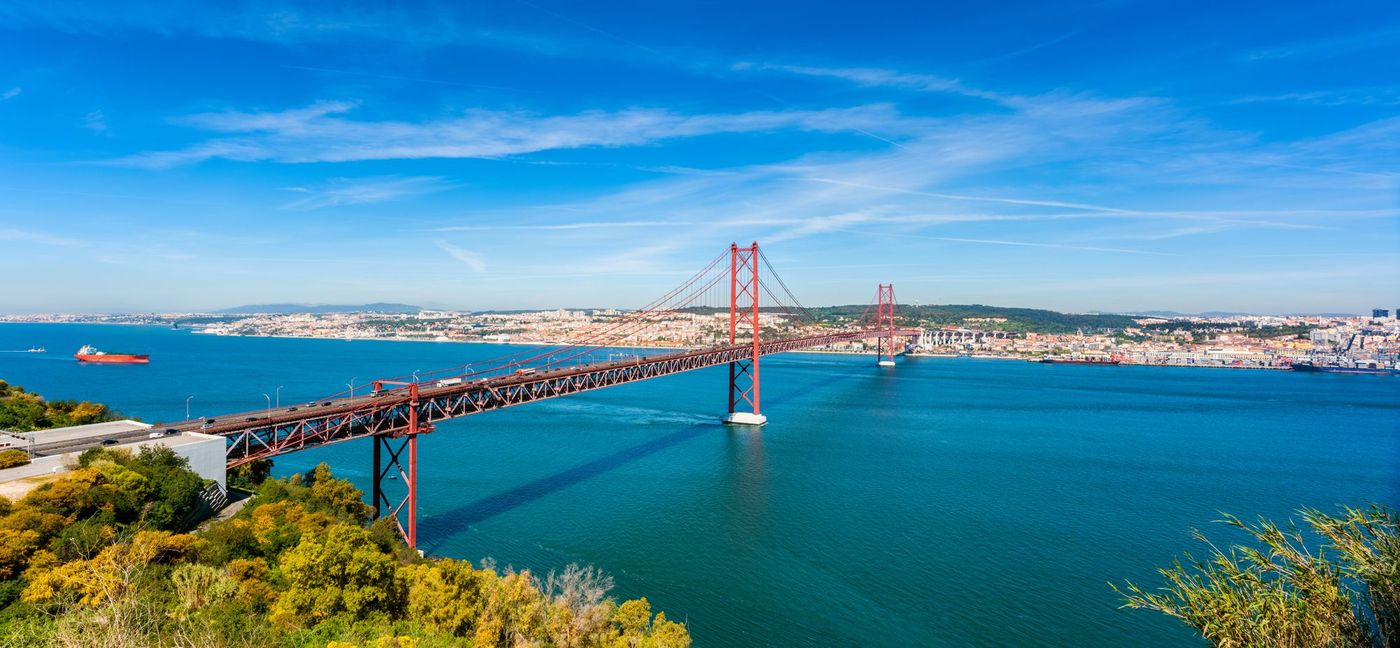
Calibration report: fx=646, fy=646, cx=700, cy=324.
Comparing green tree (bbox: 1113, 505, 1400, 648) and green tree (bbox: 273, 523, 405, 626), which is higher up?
green tree (bbox: 1113, 505, 1400, 648)

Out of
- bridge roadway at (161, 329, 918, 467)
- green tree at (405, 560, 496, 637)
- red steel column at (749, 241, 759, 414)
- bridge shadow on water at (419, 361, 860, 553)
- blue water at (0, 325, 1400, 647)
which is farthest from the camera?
red steel column at (749, 241, 759, 414)

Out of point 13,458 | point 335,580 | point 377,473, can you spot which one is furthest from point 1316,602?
point 13,458

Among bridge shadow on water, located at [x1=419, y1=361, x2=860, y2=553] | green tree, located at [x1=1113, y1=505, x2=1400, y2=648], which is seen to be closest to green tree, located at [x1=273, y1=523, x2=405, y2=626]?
bridge shadow on water, located at [x1=419, y1=361, x2=860, y2=553]

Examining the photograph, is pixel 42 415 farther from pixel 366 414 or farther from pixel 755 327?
pixel 755 327

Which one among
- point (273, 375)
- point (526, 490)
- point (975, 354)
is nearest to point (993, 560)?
point (526, 490)

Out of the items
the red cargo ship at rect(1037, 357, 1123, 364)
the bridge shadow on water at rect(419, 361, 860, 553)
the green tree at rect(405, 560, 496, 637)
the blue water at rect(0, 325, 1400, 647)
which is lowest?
the blue water at rect(0, 325, 1400, 647)

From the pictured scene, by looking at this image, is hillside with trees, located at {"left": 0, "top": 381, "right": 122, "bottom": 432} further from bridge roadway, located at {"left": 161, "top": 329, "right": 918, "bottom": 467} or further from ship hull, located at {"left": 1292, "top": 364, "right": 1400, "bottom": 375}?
ship hull, located at {"left": 1292, "top": 364, "right": 1400, "bottom": 375}

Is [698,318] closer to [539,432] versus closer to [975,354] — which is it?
[975,354]
